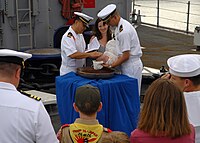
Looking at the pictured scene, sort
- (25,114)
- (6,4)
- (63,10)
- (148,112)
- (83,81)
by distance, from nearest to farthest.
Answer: (25,114)
(148,112)
(83,81)
(6,4)
(63,10)

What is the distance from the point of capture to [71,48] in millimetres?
6004

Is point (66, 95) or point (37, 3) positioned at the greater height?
point (37, 3)

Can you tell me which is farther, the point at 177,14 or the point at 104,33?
the point at 177,14

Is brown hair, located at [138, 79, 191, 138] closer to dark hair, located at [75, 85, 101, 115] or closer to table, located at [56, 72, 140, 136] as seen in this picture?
dark hair, located at [75, 85, 101, 115]

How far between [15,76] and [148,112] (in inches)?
31.5

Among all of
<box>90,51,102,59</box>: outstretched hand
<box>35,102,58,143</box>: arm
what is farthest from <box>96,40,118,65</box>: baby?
<box>35,102,58,143</box>: arm

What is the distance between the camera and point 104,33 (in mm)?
6418

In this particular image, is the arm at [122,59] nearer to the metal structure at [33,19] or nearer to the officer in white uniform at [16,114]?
the metal structure at [33,19]

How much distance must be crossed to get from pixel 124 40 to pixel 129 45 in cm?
10

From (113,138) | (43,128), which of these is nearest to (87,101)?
(113,138)

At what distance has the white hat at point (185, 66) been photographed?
3.17 meters

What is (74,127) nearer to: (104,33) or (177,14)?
(104,33)

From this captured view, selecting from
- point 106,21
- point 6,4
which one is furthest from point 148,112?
point 6,4

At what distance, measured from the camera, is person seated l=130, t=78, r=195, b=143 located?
8.88 feet
